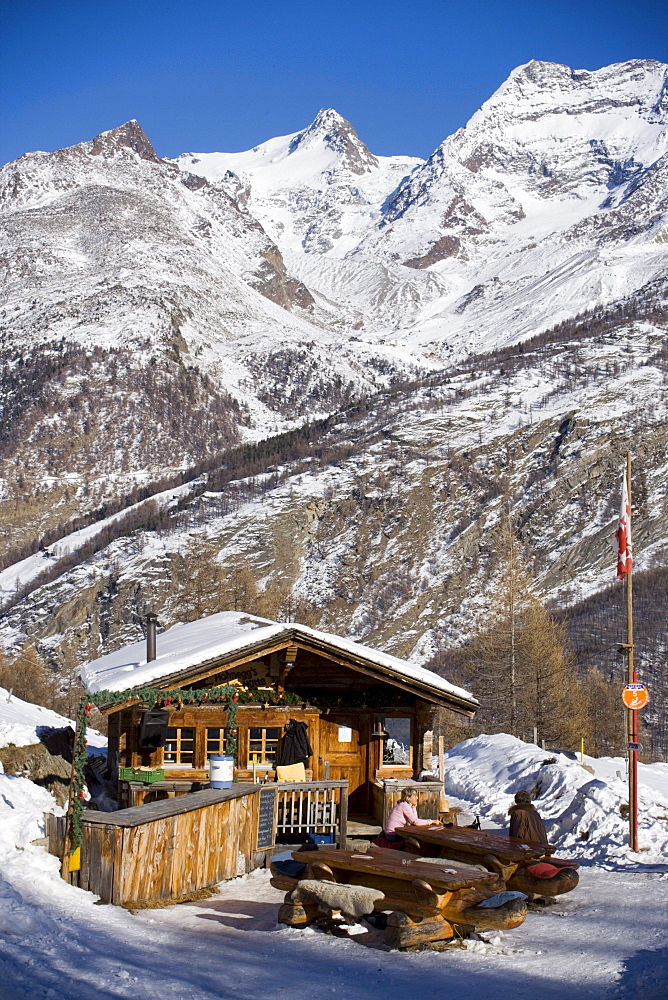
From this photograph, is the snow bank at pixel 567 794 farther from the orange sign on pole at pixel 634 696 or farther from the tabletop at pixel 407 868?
the tabletop at pixel 407 868

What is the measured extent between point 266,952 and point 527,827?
580cm

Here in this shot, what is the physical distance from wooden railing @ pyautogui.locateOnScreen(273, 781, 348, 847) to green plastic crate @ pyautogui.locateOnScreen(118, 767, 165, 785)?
8.68ft

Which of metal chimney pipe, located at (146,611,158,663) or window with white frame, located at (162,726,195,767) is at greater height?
metal chimney pipe, located at (146,611,158,663)

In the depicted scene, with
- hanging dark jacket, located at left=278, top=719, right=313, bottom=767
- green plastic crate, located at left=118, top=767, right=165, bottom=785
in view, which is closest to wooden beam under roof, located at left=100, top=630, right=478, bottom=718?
hanging dark jacket, located at left=278, top=719, right=313, bottom=767

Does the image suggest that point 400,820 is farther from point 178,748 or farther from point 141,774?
point 178,748

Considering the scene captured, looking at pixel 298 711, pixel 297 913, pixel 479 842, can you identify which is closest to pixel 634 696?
pixel 479 842

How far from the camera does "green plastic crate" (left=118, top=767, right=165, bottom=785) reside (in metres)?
19.4

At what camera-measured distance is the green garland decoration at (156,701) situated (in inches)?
523

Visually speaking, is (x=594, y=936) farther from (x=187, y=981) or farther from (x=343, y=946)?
(x=187, y=981)

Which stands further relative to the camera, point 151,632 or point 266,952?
point 151,632

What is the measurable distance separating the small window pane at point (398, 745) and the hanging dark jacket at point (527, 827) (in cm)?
618

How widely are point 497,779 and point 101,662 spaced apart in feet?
39.8

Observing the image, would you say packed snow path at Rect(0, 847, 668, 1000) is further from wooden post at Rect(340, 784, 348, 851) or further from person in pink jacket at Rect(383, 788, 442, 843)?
wooden post at Rect(340, 784, 348, 851)

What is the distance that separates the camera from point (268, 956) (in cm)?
1116
